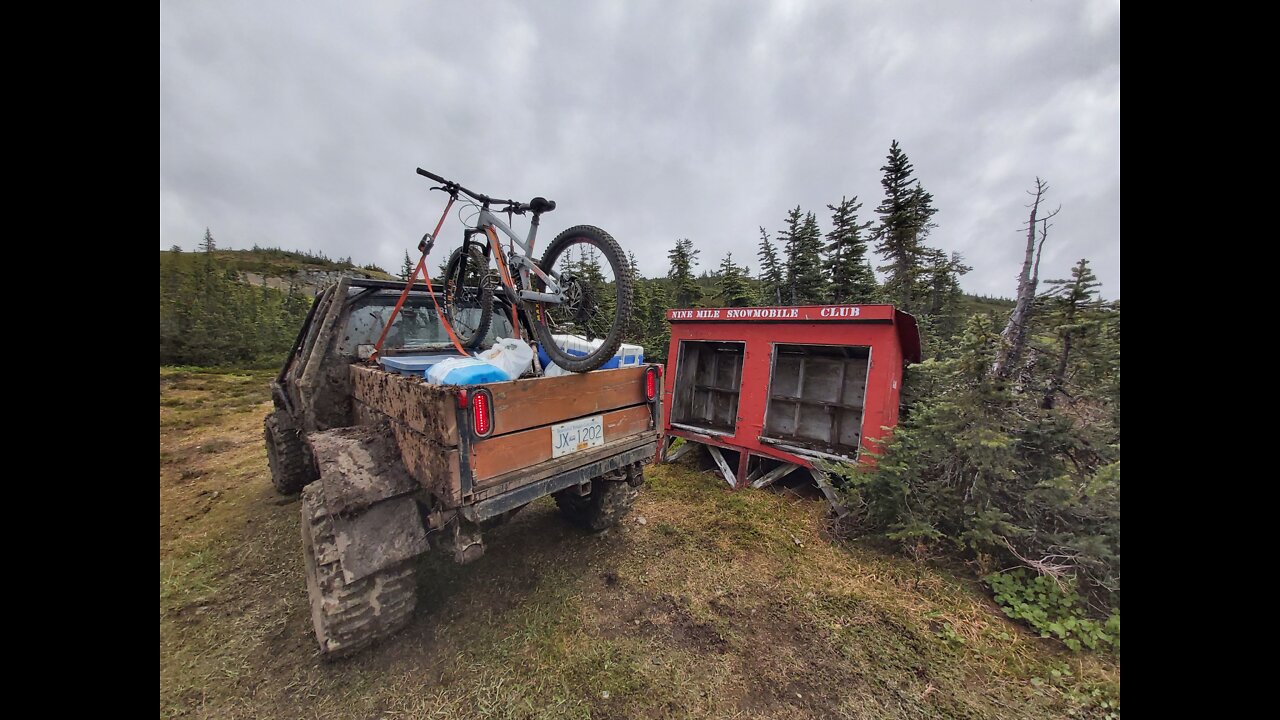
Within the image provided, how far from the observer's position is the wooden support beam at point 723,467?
5.00 meters

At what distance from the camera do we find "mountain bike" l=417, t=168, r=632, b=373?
2.74 metres

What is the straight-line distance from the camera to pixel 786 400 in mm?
5953

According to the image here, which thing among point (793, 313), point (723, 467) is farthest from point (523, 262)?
point (723, 467)

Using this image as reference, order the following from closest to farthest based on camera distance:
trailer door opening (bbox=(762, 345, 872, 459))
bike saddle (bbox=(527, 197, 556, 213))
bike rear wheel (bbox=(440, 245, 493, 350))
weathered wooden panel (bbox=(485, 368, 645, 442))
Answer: weathered wooden panel (bbox=(485, 368, 645, 442)) → bike saddle (bbox=(527, 197, 556, 213)) → bike rear wheel (bbox=(440, 245, 493, 350)) → trailer door opening (bbox=(762, 345, 872, 459))

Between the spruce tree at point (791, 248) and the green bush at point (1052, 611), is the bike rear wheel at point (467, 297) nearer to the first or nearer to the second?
the green bush at point (1052, 611)

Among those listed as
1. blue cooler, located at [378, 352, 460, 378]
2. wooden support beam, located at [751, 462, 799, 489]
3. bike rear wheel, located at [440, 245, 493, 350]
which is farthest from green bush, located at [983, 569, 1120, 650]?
bike rear wheel, located at [440, 245, 493, 350]

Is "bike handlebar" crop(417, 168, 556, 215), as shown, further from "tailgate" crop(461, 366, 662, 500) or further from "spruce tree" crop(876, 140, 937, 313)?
"spruce tree" crop(876, 140, 937, 313)

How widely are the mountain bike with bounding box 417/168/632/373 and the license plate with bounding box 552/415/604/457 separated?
39 cm

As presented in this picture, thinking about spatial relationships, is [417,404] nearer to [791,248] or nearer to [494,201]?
[494,201]

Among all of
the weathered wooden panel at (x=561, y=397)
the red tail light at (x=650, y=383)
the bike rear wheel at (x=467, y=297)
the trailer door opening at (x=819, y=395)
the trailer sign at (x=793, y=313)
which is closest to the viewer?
the weathered wooden panel at (x=561, y=397)

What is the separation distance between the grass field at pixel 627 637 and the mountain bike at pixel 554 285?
5.78ft

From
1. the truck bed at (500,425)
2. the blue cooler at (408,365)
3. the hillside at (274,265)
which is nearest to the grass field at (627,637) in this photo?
the truck bed at (500,425)
